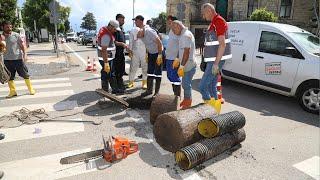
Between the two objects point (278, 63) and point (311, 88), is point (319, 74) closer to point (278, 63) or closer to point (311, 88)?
point (311, 88)

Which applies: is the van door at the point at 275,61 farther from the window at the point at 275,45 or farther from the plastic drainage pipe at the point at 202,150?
the plastic drainage pipe at the point at 202,150

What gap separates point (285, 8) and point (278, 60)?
22233mm

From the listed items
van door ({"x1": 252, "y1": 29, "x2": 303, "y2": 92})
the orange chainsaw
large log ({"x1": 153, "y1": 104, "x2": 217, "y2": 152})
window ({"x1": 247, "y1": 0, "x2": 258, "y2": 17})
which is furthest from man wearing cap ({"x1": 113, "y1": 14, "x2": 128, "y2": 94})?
window ({"x1": 247, "y1": 0, "x2": 258, "y2": 17})

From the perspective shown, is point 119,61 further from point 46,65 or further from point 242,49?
point 46,65

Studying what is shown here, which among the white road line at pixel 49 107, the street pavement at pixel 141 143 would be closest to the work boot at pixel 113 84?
the street pavement at pixel 141 143

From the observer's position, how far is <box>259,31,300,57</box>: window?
256 inches

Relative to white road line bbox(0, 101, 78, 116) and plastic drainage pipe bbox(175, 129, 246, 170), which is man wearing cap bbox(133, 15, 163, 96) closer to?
white road line bbox(0, 101, 78, 116)

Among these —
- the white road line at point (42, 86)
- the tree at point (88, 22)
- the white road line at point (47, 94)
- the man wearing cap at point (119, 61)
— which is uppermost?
the tree at point (88, 22)

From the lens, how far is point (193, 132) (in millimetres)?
4168

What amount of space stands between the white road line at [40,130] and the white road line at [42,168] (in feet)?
3.07

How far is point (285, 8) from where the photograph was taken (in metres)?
26.1

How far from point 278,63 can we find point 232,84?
233cm

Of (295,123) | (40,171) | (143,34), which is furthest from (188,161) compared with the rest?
(143,34)

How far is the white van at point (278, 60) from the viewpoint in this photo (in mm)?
6148
